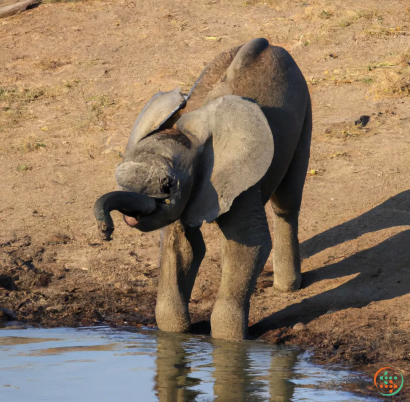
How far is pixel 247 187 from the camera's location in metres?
5.20

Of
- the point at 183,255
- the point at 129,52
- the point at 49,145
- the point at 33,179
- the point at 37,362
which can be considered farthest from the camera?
the point at 129,52

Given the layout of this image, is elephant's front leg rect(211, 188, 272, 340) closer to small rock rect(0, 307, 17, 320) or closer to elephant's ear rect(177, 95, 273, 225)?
elephant's ear rect(177, 95, 273, 225)

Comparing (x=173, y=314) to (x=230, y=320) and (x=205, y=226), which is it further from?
(x=205, y=226)

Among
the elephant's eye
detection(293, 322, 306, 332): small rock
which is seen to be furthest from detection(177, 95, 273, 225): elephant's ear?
detection(293, 322, 306, 332): small rock

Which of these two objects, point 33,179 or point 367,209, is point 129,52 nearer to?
point 33,179

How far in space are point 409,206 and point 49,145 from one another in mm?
4893

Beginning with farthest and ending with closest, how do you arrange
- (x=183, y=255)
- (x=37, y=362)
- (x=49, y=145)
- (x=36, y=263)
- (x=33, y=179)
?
(x=49, y=145) → (x=33, y=179) → (x=36, y=263) → (x=183, y=255) → (x=37, y=362)

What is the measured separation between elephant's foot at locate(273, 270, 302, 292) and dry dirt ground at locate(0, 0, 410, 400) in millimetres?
76

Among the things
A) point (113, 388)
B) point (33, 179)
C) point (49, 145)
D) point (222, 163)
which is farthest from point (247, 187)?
point (49, 145)

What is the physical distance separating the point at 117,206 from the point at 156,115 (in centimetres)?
96

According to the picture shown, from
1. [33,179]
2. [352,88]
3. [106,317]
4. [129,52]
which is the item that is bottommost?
[106,317]

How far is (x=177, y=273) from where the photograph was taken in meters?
5.77

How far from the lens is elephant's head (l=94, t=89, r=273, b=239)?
5.04 m

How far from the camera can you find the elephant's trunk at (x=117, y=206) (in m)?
4.51
